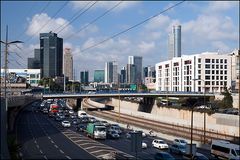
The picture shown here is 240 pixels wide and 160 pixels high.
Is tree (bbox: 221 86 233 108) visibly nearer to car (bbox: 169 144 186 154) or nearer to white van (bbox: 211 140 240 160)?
car (bbox: 169 144 186 154)

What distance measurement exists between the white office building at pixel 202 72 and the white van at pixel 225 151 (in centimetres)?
10815

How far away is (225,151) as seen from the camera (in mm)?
40844

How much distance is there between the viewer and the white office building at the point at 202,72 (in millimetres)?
154000

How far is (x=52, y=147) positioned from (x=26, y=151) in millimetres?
4623

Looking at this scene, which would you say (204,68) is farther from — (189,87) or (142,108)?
(142,108)

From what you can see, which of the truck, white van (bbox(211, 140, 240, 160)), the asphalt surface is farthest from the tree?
white van (bbox(211, 140, 240, 160))

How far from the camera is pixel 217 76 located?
158625 mm

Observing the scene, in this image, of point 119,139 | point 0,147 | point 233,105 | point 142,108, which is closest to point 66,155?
point 0,147

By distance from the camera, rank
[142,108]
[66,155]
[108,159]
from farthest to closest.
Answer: [142,108] → [66,155] → [108,159]

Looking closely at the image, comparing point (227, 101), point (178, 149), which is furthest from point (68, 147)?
point (227, 101)

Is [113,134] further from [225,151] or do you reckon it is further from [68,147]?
[225,151]

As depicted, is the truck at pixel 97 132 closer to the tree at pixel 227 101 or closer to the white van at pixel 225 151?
the white van at pixel 225 151

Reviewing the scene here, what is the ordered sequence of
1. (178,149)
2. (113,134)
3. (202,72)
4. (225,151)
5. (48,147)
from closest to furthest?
(225,151) < (178,149) < (48,147) < (113,134) < (202,72)

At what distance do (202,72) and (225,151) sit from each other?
115m
